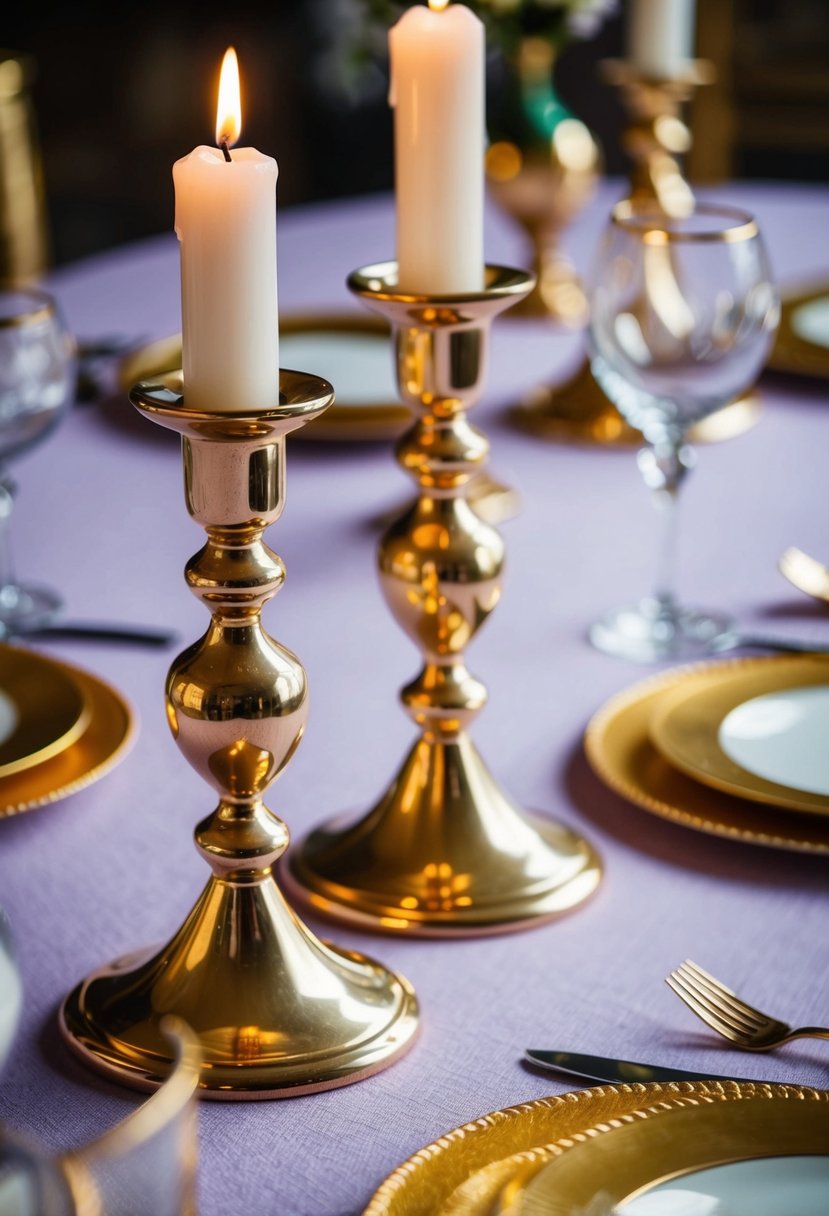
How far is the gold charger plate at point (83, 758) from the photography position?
789 millimetres

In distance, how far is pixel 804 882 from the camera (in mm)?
746

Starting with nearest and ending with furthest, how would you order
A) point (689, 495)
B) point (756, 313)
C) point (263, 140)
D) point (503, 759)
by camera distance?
point (503, 759) → point (756, 313) → point (689, 495) → point (263, 140)

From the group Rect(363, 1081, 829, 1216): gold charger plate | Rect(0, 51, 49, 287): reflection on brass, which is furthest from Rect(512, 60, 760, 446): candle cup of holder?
Rect(0, 51, 49, 287): reflection on brass

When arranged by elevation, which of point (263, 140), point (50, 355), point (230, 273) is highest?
point (230, 273)

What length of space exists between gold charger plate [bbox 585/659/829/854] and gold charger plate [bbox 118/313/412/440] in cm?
43

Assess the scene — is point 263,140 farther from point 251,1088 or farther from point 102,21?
point 251,1088

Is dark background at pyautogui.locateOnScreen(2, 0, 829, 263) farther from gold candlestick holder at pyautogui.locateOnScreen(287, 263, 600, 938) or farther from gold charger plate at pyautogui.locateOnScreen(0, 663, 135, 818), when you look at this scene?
gold candlestick holder at pyautogui.locateOnScreen(287, 263, 600, 938)

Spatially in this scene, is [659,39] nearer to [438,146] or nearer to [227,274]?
[438,146]

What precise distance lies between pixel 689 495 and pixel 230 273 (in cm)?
78

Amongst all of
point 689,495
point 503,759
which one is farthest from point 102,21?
point 503,759

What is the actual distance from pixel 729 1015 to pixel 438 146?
393 millimetres

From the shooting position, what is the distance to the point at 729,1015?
2.06 ft

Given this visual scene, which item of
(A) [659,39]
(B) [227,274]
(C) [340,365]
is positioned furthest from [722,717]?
(A) [659,39]

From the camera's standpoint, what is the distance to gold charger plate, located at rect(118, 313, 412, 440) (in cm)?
130
